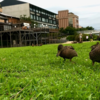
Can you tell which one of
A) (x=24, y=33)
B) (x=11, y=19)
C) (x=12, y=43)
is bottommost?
(x=12, y=43)

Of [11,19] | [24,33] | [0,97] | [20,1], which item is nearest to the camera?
[0,97]

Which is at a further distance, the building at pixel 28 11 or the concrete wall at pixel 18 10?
the building at pixel 28 11

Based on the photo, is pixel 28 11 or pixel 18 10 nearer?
pixel 28 11

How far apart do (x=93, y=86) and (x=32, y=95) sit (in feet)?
3.95

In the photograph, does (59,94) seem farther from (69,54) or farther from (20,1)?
(20,1)

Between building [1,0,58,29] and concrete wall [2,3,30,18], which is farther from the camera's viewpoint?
building [1,0,58,29]

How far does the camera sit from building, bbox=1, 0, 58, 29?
45.4 meters

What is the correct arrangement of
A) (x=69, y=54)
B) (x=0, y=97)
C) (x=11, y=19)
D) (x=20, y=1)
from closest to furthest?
(x=0, y=97), (x=69, y=54), (x=11, y=19), (x=20, y=1)

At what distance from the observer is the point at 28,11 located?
45062 millimetres

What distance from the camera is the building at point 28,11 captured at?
45.4 m

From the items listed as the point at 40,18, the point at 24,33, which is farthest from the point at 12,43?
the point at 40,18

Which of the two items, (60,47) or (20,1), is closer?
(60,47)

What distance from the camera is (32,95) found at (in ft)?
7.29

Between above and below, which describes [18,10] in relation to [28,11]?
above
